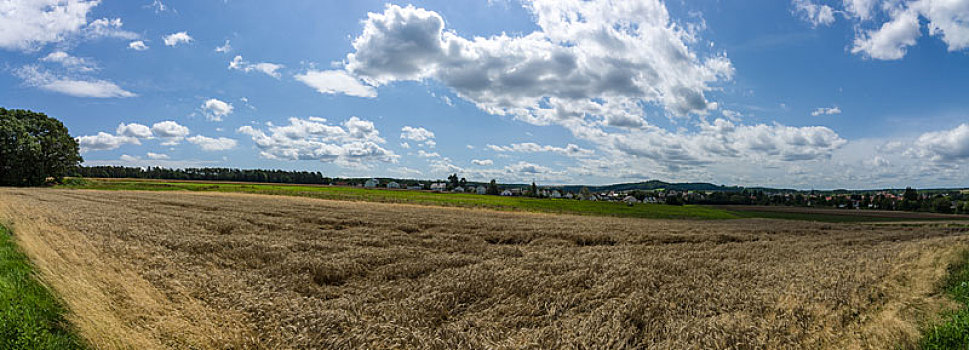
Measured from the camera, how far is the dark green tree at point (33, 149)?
183ft

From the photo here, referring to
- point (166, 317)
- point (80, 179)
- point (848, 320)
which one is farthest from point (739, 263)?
point (80, 179)

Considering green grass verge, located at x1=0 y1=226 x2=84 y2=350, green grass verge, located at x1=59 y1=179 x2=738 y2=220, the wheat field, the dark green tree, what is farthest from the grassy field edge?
the dark green tree

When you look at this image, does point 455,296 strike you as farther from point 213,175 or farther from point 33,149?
point 213,175

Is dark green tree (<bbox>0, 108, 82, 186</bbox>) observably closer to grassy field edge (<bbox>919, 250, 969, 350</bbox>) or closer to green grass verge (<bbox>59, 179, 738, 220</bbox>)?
green grass verge (<bbox>59, 179, 738, 220</bbox>)

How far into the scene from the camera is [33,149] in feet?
186

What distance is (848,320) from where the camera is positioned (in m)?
6.62

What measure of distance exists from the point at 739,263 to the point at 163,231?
64.5 ft

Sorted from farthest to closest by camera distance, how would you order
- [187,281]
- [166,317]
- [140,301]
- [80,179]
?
[80,179] → [187,281] → [140,301] → [166,317]

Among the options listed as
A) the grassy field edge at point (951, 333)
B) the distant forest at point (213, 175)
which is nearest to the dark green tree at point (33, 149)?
the distant forest at point (213, 175)

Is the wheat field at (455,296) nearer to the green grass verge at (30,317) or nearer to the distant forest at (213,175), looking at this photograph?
the green grass verge at (30,317)

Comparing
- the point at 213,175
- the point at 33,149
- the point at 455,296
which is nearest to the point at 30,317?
the point at 455,296

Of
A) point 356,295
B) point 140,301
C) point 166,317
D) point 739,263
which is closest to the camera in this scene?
point 166,317

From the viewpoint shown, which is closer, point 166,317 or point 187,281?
point 166,317

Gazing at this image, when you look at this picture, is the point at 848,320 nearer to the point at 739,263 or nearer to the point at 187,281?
the point at 739,263
